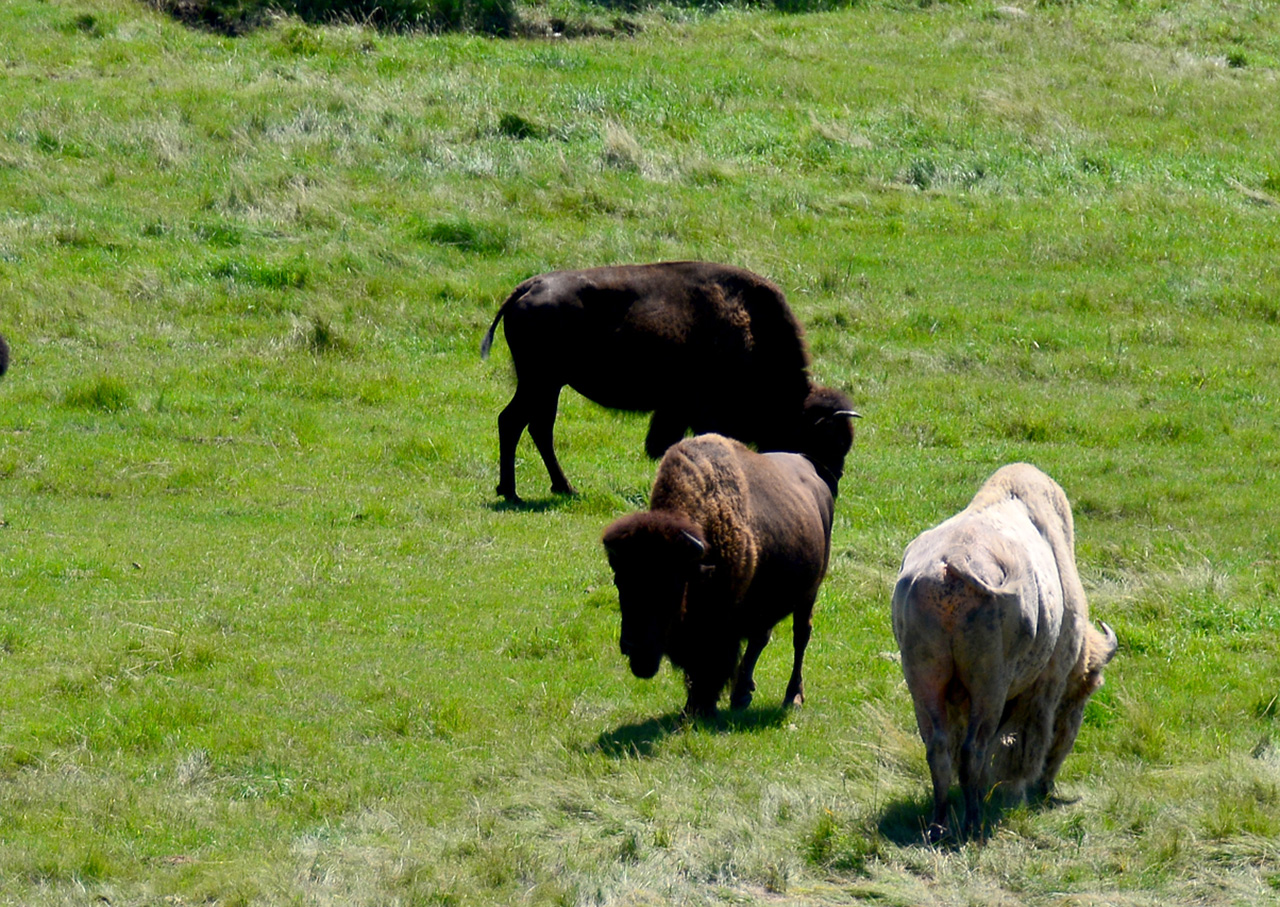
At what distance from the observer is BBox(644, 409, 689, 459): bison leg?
12672 millimetres

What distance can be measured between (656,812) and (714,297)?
22.7ft

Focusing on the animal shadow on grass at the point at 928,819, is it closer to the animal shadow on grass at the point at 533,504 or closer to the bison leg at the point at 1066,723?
the bison leg at the point at 1066,723

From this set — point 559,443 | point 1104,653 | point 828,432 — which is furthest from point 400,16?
point 1104,653

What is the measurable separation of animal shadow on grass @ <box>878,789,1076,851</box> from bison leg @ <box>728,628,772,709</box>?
1.59 meters

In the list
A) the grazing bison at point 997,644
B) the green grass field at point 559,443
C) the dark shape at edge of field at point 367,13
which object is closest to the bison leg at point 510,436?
the green grass field at point 559,443

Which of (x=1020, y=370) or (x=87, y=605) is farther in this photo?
(x=1020, y=370)

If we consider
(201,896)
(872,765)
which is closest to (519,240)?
(872,765)

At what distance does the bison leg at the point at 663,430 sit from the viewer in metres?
12.7


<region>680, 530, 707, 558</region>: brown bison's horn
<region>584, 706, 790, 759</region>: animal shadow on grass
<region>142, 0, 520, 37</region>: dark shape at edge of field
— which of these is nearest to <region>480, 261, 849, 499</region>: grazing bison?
<region>584, 706, 790, 759</region>: animal shadow on grass

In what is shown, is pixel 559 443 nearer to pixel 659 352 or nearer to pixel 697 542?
pixel 659 352

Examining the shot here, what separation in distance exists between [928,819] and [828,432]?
4.01 m

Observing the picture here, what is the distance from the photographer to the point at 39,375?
45.8 ft

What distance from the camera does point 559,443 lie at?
45.1ft

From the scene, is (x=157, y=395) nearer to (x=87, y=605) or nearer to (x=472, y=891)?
(x=87, y=605)
